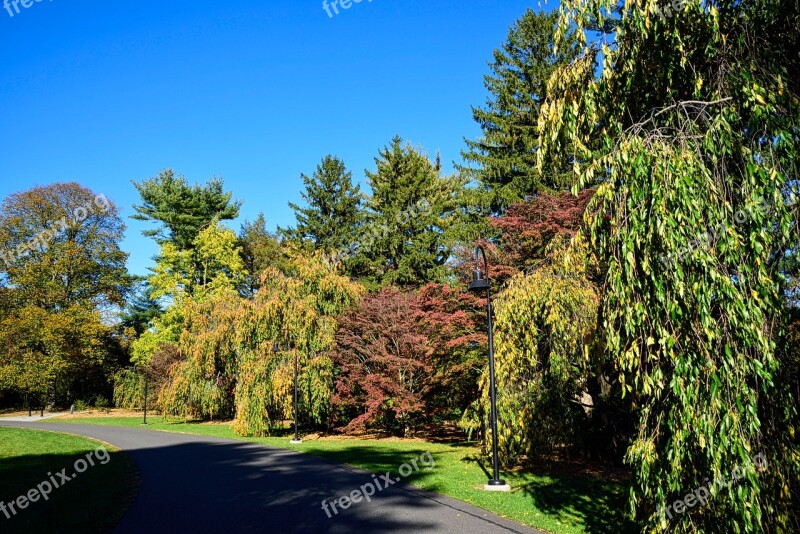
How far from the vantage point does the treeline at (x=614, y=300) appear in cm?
373

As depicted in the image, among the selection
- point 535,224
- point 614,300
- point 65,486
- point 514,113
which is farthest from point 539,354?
point 514,113

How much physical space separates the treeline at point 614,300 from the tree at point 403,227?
7.53 ft

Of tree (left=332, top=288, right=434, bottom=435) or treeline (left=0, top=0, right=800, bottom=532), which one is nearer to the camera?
treeline (left=0, top=0, right=800, bottom=532)

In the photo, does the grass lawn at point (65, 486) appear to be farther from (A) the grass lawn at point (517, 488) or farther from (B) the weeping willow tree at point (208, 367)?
(B) the weeping willow tree at point (208, 367)

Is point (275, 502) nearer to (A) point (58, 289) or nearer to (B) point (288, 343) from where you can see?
(B) point (288, 343)

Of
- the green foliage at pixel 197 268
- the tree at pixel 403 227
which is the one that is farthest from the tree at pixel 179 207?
the tree at pixel 403 227

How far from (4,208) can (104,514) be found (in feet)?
126

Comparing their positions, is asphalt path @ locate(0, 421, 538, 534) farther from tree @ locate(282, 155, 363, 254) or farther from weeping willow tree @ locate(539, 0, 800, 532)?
tree @ locate(282, 155, 363, 254)

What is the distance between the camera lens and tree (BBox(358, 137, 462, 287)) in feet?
94.8

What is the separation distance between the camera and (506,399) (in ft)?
30.6

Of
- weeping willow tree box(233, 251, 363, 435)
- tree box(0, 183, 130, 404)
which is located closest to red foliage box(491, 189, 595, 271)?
weeping willow tree box(233, 251, 363, 435)

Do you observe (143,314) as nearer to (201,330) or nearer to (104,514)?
(201,330)

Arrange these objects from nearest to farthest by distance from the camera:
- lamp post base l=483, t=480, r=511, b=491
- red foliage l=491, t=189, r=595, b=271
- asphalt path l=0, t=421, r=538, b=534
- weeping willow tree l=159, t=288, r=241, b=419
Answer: asphalt path l=0, t=421, r=538, b=534
lamp post base l=483, t=480, r=511, b=491
red foliage l=491, t=189, r=595, b=271
weeping willow tree l=159, t=288, r=241, b=419

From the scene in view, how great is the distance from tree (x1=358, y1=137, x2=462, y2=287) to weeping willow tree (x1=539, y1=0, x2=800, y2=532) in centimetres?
2299
